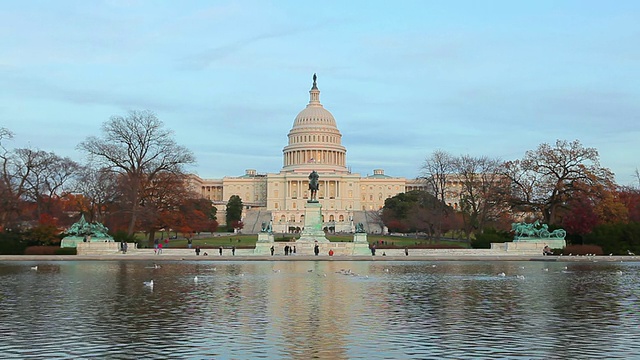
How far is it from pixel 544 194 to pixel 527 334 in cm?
4517

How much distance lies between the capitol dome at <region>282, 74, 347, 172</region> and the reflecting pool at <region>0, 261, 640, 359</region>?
133 metres

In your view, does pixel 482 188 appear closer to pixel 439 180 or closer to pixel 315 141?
pixel 439 180

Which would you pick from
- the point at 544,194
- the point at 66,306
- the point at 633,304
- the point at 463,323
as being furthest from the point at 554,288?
the point at 544,194

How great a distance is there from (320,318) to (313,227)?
128ft

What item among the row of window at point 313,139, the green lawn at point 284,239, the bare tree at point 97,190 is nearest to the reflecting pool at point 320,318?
the bare tree at point 97,190

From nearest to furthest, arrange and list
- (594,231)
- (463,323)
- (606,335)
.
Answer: (606,335)
(463,323)
(594,231)

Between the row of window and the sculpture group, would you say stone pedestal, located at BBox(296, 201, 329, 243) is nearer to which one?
the sculpture group

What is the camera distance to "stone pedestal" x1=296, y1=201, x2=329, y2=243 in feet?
178

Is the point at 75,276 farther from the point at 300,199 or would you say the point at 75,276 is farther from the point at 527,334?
the point at 300,199

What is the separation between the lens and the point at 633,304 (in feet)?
63.2

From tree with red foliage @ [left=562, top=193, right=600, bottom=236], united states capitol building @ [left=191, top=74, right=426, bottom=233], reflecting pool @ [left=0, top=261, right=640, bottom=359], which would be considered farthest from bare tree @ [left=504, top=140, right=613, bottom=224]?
united states capitol building @ [left=191, top=74, right=426, bottom=233]

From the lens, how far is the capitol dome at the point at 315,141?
160 metres

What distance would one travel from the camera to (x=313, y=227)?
Answer: 55.6 m

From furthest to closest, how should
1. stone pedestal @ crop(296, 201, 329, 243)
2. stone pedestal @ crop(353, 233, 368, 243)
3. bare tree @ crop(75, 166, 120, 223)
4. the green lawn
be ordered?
the green lawn
bare tree @ crop(75, 166, 120, 223)
stone pedestal @ crop(296, 201, 329, 243)
stone pedestal @ crop(353, 233, 368, 243)
